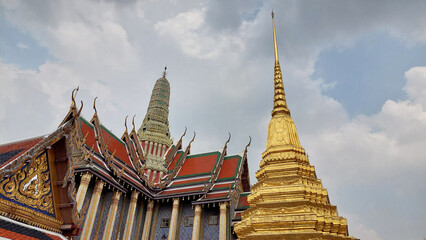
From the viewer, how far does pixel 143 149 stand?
2025 cm

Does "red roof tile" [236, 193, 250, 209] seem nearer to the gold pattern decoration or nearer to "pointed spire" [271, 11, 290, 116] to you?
"pointed spire" [271, 11, 290, 116]

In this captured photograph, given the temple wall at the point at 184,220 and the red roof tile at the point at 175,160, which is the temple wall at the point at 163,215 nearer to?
the temple wall at the point at 184,220

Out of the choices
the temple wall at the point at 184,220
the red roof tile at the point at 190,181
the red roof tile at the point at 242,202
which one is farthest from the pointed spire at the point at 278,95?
the temple wall at the point at 184,220

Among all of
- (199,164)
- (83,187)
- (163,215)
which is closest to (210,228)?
(163,215)

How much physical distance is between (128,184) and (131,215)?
63.0 inches

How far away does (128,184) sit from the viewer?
14.6 metres

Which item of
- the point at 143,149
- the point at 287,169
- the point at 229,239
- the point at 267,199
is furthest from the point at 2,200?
the point at 143,149

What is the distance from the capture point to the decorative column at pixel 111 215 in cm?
1303

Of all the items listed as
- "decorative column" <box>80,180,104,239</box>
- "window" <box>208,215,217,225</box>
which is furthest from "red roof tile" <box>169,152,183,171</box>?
"decorative column" <box>80,180,104,239</box>

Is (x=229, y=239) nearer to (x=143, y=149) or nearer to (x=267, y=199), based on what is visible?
(x=267, y=199)

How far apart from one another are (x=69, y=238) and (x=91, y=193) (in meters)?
10.2

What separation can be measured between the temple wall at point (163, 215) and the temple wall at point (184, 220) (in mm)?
727

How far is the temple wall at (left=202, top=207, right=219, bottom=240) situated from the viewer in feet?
49.3

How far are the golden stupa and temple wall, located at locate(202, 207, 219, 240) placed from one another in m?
6.81
